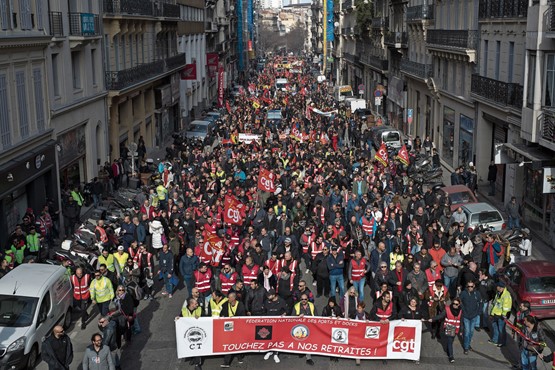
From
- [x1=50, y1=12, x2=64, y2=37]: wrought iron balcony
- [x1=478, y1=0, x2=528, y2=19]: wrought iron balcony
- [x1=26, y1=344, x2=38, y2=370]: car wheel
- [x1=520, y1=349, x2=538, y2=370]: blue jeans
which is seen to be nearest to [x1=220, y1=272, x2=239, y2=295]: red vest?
[x1=26, y1=344, x2=38, y2=370]: car wheel

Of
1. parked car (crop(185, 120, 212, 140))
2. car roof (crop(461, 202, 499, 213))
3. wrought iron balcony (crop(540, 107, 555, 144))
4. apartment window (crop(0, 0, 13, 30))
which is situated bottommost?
parked car (crop(185, 120, 212, 140))

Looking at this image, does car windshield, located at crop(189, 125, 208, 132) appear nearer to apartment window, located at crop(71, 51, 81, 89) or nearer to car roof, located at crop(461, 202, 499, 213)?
apartment window, located at crop(71, 51, 81, 89)

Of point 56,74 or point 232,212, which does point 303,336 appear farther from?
point 56,74

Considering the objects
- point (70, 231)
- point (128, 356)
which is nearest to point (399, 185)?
point (70, 231)

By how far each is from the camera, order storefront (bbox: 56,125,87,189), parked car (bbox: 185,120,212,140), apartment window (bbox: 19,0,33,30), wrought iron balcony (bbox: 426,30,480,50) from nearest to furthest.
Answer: apartment window (bbox: 19,0,33,30)
storefront (bbox: 56,125,87,189)
wrought iron balcony (bbox: 426,30,480,50)
parked car (bbox: 185,120,212,140)

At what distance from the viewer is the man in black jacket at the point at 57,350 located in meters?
13.5

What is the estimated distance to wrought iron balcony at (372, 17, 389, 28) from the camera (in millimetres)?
65162

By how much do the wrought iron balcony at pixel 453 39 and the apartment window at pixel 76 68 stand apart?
17.8 metres

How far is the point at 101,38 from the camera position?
36969 mm

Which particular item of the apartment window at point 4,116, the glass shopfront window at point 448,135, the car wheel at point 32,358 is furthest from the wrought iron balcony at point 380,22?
the car wheel at point 32,358

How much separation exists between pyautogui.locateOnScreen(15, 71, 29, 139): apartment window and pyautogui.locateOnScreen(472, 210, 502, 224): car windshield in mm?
15154

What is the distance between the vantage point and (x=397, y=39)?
5753cm

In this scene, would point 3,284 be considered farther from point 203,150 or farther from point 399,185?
point 203,150

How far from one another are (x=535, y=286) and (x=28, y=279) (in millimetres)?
11127
